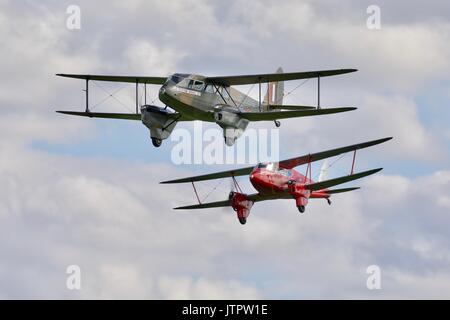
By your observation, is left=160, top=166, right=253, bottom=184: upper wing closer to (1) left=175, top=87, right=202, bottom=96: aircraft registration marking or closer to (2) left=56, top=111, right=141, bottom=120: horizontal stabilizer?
(2) left=56, top=111, right=141, bottom=120: horizontal stabilizer

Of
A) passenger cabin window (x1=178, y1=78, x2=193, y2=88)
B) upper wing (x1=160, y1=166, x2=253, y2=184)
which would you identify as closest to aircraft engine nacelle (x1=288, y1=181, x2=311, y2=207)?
upper wing (x1=160, y1=166, x2=253, y2=184)

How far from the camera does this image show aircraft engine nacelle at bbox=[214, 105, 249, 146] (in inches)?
3226

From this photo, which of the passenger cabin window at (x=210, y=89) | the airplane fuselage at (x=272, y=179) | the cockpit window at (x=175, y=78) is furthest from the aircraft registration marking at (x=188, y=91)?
the airplane fuselage at (x=272, y=179)

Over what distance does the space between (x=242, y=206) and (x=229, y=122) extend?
248 inches

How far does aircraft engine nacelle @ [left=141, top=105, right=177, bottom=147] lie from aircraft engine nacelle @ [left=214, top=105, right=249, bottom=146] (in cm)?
331

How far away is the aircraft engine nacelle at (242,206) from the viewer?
86188 millimetres

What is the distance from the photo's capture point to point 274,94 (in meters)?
92.2

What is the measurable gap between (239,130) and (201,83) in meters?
3.46

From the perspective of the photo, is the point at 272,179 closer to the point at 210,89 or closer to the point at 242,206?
the point at 242,206
